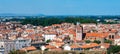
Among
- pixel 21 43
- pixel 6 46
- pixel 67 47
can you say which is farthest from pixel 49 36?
pixel 67 47

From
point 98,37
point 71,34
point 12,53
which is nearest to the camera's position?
point 12,53

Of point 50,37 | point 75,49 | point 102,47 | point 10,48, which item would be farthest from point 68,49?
point 50,37

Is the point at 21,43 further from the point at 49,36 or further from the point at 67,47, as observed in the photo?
the point at 49,36

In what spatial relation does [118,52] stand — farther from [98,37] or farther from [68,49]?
[98,37]

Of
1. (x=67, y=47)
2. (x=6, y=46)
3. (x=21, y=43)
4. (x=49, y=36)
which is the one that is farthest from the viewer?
(x=49, y=36)

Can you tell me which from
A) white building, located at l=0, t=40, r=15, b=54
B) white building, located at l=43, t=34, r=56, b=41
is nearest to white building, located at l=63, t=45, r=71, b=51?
white building, located at l=0, t=40, r=15, b=54

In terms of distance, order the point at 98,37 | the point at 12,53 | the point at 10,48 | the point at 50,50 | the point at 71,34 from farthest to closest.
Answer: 1. the point at 71,34
2. the point at 98,37
3. the point at 10,48
4. the point at 50,50
5. the point at 12,53

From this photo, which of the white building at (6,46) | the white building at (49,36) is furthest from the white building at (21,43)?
the white building at (49,36)

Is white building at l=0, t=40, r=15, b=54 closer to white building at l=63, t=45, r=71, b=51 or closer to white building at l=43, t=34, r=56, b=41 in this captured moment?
white building at l=63, t=45, r=71, b=51
